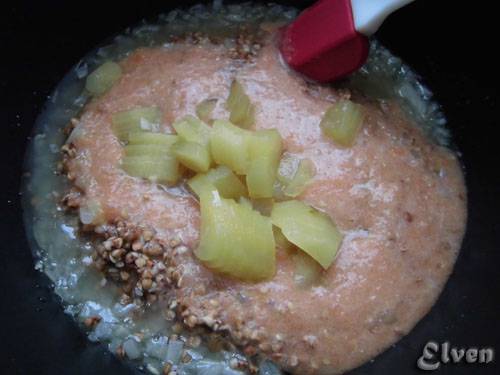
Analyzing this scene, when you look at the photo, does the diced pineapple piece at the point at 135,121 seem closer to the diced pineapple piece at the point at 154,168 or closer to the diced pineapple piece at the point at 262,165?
the diced pineapple piece at the point at 154,168

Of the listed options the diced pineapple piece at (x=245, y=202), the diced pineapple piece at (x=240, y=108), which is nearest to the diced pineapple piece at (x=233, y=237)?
the diced pineapple piece at (x=245, y=202)

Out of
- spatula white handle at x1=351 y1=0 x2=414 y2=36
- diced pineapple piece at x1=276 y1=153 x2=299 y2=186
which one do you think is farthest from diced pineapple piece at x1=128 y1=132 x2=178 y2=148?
spatula white handle at x1=351 y1=0 x2=414 y2=36

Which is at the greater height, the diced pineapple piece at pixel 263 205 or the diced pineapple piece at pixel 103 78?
the diced pineapple piece at pixel 103 78

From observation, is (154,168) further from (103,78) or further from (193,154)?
(103,78)

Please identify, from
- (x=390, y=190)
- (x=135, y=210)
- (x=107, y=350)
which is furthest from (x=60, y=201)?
(x=390, y=190)

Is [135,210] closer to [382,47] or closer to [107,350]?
[107,350]

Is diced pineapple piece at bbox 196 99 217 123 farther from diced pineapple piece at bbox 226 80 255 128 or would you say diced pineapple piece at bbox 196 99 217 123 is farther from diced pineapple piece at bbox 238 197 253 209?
diced pineapple piece at bbox 238 197 253 209
